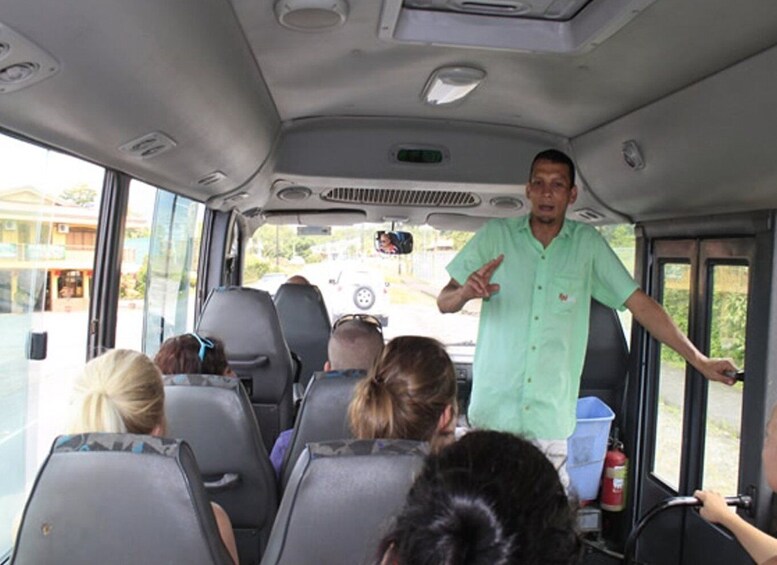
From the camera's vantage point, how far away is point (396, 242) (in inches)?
221

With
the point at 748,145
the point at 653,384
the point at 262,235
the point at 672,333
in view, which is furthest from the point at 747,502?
the point at 262,235

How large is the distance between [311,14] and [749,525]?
2.18m

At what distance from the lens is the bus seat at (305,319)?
17.7 feet

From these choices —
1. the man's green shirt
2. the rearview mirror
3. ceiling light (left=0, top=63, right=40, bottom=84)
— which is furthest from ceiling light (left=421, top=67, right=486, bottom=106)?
the rearview mirror

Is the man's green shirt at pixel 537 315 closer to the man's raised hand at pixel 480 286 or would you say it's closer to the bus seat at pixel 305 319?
the man's raised hand at pixel 480 286

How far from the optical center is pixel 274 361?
13.6 ft

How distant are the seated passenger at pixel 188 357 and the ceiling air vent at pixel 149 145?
75 centimetres

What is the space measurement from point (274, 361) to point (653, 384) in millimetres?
2230

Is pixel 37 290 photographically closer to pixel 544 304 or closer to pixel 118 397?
pixel 118 397

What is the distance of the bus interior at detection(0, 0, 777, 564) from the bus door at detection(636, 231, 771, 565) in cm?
1

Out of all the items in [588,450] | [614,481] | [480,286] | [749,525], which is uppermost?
[480,286]

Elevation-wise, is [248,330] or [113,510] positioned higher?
[248,330]

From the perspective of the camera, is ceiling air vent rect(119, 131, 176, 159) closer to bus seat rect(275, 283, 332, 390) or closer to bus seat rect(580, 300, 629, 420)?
bus seat rect(275, 283, 332, 390)

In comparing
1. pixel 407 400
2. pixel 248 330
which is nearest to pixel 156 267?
pixel 248 330
